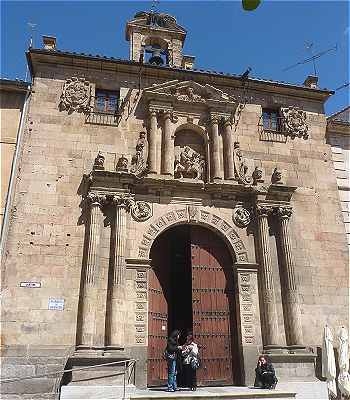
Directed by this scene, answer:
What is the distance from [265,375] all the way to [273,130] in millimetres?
8698

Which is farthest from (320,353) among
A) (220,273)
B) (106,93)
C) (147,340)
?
(106,93)

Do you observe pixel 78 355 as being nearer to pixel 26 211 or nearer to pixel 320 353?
pixel 26 211

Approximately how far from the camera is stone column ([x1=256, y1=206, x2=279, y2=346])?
12.7 meters

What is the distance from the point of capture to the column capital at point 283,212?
14.2 metres

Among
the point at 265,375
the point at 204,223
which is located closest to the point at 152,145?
the point at 204,223

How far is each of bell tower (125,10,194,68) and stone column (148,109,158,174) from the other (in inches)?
148

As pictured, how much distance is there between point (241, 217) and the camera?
1426 centimetres

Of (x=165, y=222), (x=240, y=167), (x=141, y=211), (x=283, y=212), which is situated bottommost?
(x=165, y=222)

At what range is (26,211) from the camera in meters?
12.7

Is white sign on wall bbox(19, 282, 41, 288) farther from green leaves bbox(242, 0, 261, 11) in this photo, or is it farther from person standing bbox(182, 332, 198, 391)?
green leaves bbox(242, 0, 261, 11)

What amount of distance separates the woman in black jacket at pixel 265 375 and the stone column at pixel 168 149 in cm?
638

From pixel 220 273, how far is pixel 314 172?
535cm

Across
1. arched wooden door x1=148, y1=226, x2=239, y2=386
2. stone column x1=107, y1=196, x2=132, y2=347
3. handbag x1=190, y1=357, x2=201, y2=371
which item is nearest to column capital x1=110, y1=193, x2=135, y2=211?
stone column x1=107, y1=196, x2=132, y2=347

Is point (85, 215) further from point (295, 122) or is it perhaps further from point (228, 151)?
point (295, 122)
